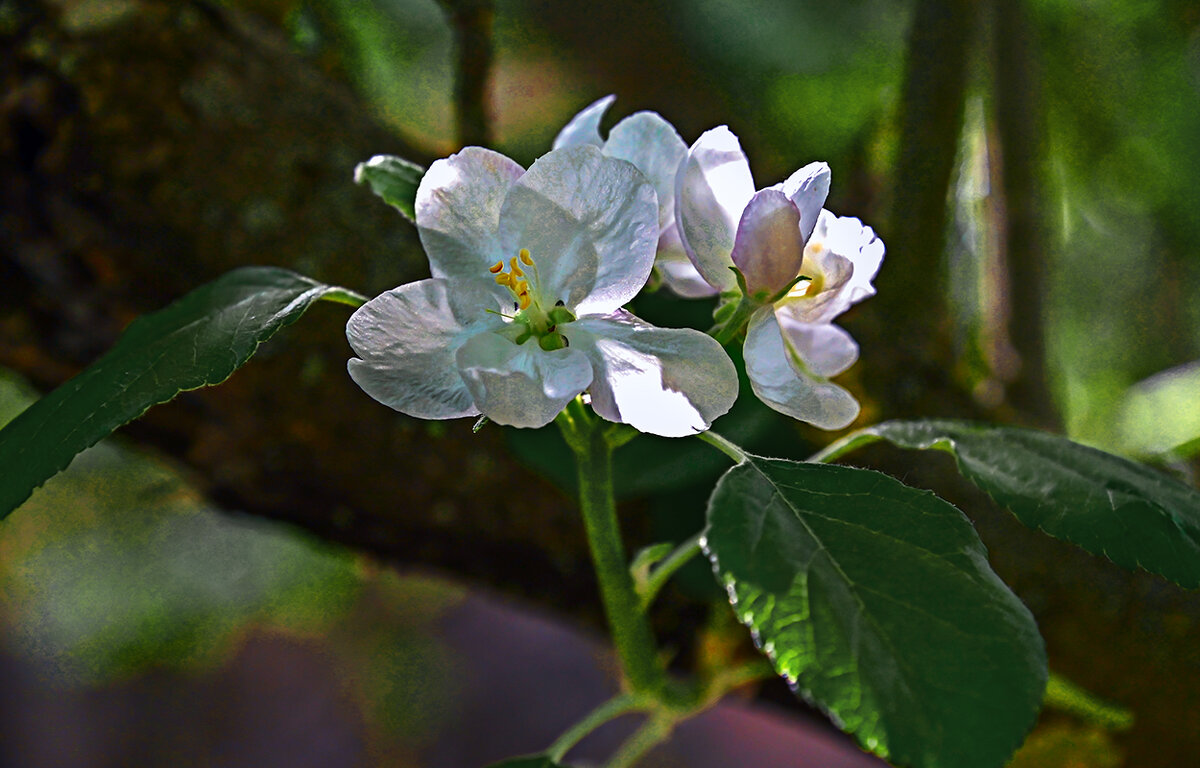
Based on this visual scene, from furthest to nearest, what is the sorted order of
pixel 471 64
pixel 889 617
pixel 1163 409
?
pixel 1163 409
pixel 471 64
pixel 889 617

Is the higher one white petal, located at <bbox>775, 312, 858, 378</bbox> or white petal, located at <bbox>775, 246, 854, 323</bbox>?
white petal, located at <bbox>775, 246, 854, 323</bbox>

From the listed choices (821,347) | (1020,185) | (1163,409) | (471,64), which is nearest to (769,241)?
(821,347)

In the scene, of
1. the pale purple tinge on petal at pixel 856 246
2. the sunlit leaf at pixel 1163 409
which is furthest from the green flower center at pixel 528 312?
the sunlit leaf at pixel 1163 409

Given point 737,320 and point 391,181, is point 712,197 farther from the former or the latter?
point 391,181

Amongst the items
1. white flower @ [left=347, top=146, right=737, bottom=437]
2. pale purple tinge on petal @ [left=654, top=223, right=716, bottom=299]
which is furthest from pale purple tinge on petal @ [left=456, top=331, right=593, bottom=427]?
pale purple tinge on petal @ [left=654, top=223, right=716, bottom=299]

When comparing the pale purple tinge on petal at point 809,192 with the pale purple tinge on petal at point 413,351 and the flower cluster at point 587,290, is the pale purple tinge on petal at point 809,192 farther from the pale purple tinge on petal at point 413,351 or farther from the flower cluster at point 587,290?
the pale purple tinge on petal at point 413,351

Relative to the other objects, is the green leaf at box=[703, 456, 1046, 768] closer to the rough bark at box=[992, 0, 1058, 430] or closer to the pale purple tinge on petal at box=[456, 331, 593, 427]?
the pale purple tinge on petal at box=[456, 331, 593, 427]


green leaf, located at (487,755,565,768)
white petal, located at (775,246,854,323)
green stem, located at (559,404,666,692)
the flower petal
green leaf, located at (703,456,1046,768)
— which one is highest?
the flower petal
